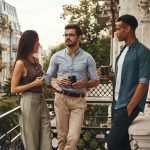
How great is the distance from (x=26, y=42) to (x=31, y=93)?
0.58 metres

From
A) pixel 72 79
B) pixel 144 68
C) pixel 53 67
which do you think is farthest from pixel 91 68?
pixel 144 68

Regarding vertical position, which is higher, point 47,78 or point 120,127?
point 47,78

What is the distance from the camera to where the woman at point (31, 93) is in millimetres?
5906

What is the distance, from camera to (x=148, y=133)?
467 cm

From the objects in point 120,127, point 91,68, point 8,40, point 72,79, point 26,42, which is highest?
point 8,40

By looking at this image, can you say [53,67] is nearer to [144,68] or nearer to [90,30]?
[144,68]

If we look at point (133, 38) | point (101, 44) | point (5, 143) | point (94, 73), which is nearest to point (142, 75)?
point (133, 38)

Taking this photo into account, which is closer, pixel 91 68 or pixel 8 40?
pixel 91 68

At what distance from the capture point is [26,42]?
5.92 metres

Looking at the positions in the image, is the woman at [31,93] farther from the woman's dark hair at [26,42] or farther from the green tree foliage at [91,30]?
the green tree foliage at [91,30]

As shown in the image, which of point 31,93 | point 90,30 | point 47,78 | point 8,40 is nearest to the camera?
point 47,78

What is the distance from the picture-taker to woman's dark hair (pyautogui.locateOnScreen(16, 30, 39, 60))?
591cm

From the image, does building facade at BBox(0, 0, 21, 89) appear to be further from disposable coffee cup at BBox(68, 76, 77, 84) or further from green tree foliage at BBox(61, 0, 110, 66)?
disposable coffee cup at BBox(68, 76, 77, 84)

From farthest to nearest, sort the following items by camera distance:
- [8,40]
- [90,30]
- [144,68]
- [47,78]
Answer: [8,40] → [90,30] → [47,78] → [144,68]
